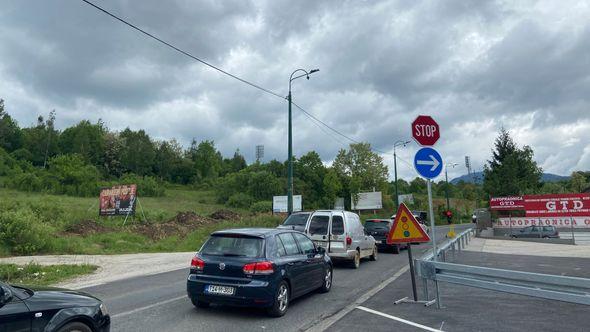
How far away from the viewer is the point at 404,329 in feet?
22.0

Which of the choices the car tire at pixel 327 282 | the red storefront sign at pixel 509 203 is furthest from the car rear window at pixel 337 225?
the red storefront sign at pixel 509 203

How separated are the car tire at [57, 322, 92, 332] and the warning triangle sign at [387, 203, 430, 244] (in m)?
5.63

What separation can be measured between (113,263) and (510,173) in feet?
127

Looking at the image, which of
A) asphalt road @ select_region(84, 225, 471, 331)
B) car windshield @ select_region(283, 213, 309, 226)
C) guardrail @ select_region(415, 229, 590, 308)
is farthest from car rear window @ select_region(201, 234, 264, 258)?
car windshield @ select_region(283, 213, 309, 226)

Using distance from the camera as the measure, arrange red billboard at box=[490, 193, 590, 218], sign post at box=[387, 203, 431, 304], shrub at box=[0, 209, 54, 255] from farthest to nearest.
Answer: red billboard at box=[490, 193, 590, 218] < shrub at box=[0, 209, 54, 255] < sign post at box=[387, 203, 431, 304]

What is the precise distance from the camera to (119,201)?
28719 millimetres

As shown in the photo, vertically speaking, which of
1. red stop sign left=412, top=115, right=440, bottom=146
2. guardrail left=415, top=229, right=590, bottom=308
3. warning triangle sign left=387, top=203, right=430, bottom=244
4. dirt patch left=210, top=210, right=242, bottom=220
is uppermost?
red stop sign left=412, top=115, right=440, bottom=146

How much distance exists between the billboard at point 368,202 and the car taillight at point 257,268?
55421 mm

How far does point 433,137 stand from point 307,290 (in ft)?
13.3

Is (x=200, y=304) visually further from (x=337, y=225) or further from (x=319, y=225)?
(x=337, y=225)

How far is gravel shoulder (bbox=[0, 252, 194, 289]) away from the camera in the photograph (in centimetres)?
1280

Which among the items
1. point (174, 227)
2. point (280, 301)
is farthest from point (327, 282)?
point (174, 227)

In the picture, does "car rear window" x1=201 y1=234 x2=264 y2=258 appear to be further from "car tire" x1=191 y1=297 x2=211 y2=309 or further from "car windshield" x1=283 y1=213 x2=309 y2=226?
"car windshield" x1=283 y1=213 x2=309 y2=226

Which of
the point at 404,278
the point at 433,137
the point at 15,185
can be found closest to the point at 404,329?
the point at 433,137
